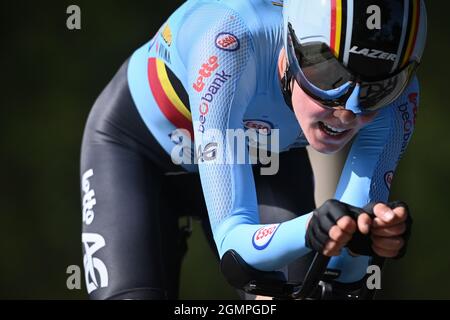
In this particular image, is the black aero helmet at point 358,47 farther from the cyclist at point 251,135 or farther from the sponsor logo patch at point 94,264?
the sponsor logo patch at point 94,264

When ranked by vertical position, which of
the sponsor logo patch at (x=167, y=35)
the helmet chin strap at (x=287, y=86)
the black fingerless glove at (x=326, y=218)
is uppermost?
the sponsor logo patch at (x=167, y=35)

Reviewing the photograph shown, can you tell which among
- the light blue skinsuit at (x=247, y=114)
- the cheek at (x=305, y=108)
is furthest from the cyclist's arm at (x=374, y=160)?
the cheek at (x=305, y=108)

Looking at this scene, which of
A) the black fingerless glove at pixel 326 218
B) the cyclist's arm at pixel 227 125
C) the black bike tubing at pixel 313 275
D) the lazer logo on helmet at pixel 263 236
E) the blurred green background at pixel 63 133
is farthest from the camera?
the blurred green background at pixel 63 133

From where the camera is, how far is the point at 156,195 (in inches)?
161

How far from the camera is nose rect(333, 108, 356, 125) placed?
329 cm

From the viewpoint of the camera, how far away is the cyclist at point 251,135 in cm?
317

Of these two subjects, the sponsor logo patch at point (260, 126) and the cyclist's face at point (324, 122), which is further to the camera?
the sponsor logo patch at point (260, 126)

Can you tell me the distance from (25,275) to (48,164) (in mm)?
629

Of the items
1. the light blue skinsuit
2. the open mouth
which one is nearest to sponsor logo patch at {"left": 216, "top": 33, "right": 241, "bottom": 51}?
the light blue skinsuit

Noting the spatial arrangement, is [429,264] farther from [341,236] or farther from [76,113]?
[341,236]

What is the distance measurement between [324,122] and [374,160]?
24cm

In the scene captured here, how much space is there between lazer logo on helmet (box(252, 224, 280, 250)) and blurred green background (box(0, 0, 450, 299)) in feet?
11.2

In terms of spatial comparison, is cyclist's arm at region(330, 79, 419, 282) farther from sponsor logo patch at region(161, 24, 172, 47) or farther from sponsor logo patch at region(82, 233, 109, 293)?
sponsor logo patch at region(82, 233, 109, 293)

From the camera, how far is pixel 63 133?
21.6 feet
